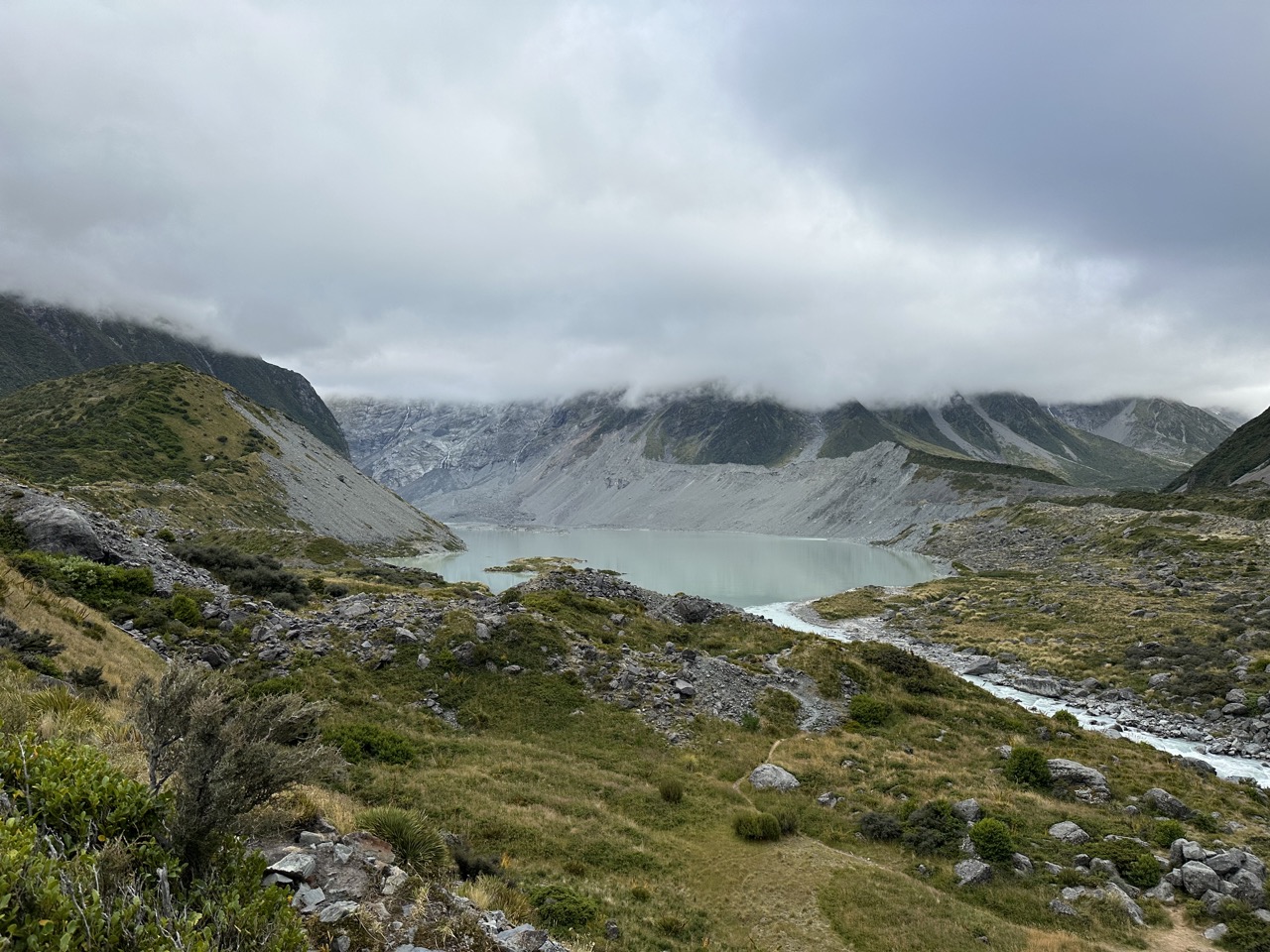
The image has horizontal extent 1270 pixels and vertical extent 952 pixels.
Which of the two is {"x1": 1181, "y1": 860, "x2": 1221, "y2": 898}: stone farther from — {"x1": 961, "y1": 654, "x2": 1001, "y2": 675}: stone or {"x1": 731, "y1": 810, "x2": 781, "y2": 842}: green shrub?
{"x1": 961, "y1": 654, "x2": 1001, "y2": 675}: stone

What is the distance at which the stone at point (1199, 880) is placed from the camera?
1449 cm

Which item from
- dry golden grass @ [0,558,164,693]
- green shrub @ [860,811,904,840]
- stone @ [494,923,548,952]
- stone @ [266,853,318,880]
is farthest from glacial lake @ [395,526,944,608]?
stone @ [266,853,318,880]

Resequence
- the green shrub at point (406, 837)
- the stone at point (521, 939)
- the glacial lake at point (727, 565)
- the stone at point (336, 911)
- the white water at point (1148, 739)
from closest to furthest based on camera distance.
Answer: the stone at point (336, 911) → the stone at point (521, 939) → the green shrub at point (406, 837) → the white water at point (1148, 739) → the glacial lake at point (727, 565)

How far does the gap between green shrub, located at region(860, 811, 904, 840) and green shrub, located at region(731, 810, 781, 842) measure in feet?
8.80

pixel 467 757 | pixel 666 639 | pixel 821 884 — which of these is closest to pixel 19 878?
pixel 821 884

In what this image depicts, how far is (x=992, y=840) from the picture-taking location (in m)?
16.1

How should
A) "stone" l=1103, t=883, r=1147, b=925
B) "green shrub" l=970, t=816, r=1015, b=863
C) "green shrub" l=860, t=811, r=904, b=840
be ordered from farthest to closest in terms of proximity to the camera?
1. "green shrub" l=860, t=811, r=904, b=840
2. "green shrub" l=970, t=816, r=1015, b=863
3. "stone" l=1103, t=883, r=1147, b=925

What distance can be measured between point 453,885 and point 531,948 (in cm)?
247

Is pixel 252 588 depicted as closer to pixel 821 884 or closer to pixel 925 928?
pixel 821 884

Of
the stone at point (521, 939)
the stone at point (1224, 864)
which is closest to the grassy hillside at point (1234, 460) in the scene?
the stone at point (1224, 864)

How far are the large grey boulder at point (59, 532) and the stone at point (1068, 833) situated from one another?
3493 cm

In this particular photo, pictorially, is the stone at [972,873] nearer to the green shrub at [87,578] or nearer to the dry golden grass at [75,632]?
the dry golden grass at [75,632]

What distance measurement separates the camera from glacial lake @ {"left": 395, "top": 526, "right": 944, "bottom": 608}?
84250mm

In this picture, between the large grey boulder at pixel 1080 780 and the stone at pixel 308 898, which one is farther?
the large grey boulder at pixel 1080 780
